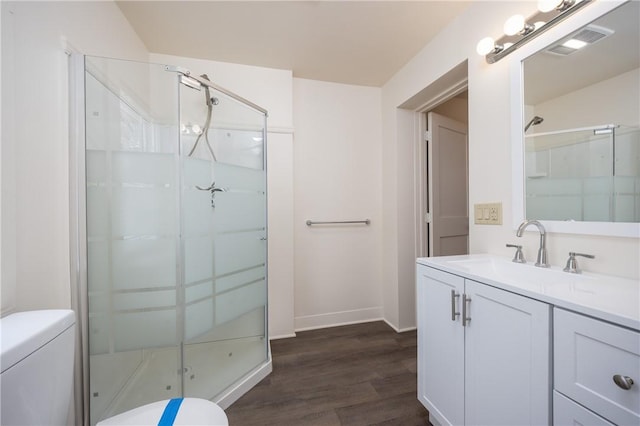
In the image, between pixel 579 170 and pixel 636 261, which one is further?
pixel 579 170

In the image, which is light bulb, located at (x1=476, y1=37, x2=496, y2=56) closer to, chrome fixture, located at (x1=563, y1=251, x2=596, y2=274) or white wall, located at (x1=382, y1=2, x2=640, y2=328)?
white wall, located at (x1=382, y1=2, x2=640, y2=328)

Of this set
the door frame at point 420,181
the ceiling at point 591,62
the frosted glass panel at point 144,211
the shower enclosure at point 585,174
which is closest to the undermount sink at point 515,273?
the shower enclosure at point 585,174

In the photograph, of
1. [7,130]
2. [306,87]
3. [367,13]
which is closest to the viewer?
[7,130]

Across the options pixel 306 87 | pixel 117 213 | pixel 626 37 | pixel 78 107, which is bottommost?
pixel 117 213

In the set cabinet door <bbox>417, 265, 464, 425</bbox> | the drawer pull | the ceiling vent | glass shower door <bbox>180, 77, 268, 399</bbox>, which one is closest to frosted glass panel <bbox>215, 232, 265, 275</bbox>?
glass shower door <bbox>180, 77, 268, 399</bbox>

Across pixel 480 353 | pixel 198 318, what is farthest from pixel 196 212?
pixel 480 353

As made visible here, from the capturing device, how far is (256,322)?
184 centimetres

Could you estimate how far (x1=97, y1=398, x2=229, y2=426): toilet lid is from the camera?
0.78 meters

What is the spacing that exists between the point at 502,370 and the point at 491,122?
1214mm

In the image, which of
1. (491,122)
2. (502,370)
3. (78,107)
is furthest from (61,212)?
(491,122)

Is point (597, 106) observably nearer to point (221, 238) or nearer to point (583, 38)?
point (583, 38)

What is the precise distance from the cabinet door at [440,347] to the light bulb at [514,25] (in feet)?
3.90

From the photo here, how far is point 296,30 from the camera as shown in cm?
175

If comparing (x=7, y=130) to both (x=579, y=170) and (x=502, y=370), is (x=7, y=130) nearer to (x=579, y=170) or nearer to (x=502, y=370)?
(x=502, y=370)
